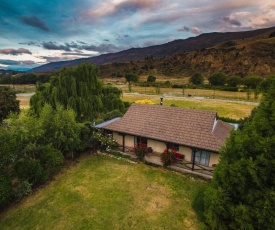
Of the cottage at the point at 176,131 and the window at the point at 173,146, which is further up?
the cottage at the point at 176,131

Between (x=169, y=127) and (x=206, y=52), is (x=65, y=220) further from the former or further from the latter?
(x=206, y=52)

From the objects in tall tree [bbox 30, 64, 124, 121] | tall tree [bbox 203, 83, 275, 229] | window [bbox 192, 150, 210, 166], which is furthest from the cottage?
tall tree [bbox 203, 83, 275, 229]

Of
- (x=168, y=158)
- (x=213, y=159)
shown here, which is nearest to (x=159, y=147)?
(x=168, y=158)

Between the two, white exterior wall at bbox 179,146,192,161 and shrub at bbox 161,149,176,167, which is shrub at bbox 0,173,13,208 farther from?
white exterior wall at bbox 179,146,192,161

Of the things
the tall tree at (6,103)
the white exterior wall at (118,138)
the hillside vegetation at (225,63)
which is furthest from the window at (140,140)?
the hillside vegetation at (225,63)

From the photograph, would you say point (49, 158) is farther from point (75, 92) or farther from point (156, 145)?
point (156, 145)

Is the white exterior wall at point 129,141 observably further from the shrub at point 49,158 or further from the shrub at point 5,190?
the shrub at point 5,190

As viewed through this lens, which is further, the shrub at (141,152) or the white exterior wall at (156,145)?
the white exterior wall at (156,145)
